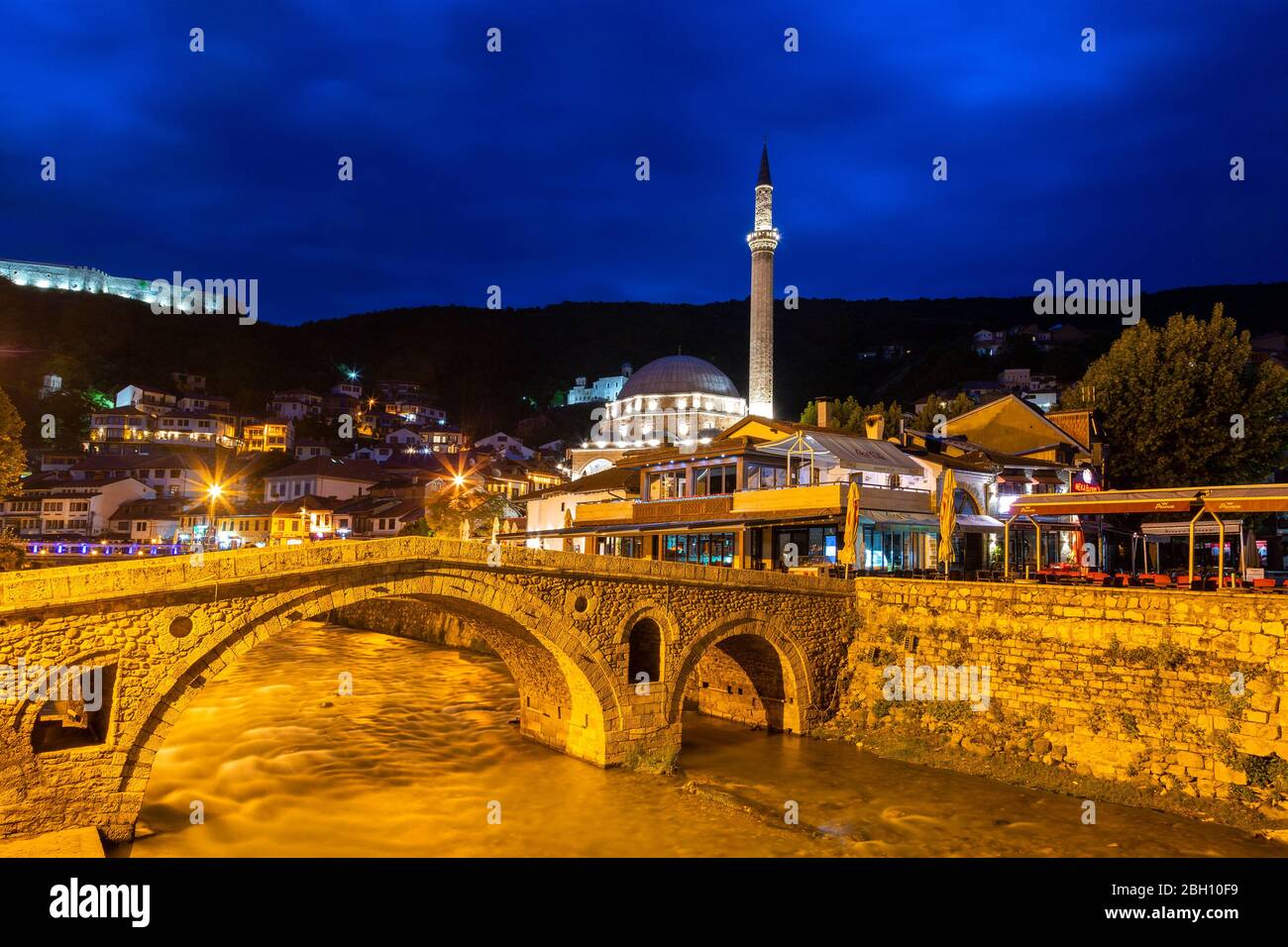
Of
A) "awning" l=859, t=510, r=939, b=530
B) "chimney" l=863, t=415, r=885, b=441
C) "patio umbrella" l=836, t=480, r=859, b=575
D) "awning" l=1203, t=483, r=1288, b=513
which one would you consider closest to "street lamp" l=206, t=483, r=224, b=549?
"patio umbrella" l=836, t=480, r=859, b=575

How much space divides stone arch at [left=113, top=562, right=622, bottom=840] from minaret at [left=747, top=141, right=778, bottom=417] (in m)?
46.3

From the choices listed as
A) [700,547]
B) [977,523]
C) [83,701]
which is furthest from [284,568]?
[977,523]

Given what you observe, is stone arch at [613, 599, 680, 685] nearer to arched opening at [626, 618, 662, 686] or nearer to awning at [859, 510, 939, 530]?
arched opening at [626, 618, 662, 686]

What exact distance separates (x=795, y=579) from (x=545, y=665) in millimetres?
6834

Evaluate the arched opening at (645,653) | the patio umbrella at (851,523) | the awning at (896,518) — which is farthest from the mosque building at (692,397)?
the arched opening at (645,653)

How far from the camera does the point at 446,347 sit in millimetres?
159625

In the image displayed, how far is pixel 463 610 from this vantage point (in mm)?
16703

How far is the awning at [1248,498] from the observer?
1745 centimetres

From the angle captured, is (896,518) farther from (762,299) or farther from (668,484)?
(762,299)

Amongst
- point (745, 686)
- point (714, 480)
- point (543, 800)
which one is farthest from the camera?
point (714, 480)

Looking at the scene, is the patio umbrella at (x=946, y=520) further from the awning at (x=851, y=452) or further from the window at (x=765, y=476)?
the window at (x=765, y=476)

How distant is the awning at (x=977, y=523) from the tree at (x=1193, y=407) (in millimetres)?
8768

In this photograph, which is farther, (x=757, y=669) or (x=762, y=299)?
(x=762, y=299)

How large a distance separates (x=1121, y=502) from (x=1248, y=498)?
2.45 m
